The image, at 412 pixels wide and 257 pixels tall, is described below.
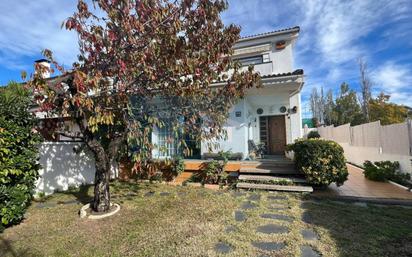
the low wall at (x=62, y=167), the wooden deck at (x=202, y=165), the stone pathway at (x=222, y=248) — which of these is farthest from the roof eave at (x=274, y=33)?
the stone pathway at (x=222, y=248)

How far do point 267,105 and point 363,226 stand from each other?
914cm

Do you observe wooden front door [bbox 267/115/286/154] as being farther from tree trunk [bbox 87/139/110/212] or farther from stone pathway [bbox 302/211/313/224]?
tree trunk [bbox 87/139/110/212]

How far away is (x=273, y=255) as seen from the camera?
145 inches

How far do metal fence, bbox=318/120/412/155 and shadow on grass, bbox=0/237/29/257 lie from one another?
11.8 metres

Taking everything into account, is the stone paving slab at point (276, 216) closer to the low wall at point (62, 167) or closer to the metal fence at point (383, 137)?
the metal fence at point (383, 137)

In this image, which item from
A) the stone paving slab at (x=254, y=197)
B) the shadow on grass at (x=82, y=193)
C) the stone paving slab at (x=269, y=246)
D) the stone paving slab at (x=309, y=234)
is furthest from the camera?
the shadow on grass at (x=82, y=193)

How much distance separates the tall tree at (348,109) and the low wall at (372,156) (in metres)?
18.4

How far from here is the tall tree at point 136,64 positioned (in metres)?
4.66

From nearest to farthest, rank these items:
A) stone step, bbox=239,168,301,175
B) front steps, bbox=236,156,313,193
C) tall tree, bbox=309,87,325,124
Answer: front steps, bbox=236,156,313,193, stone step, bbox=239,168,301,175, tall tree, bbox=309,87,325,124

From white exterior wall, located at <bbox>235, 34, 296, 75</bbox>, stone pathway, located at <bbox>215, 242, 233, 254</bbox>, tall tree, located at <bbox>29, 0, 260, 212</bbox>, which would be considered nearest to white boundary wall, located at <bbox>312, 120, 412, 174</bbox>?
white exterior wall, located at <bbox>235, 34, 296, 75</bbox>

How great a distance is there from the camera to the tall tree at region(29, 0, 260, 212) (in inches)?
183

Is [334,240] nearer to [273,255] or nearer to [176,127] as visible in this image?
[273,255]

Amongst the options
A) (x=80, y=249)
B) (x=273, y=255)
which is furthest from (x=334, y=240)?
(x=80, y=249)

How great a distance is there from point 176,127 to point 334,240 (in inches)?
164
